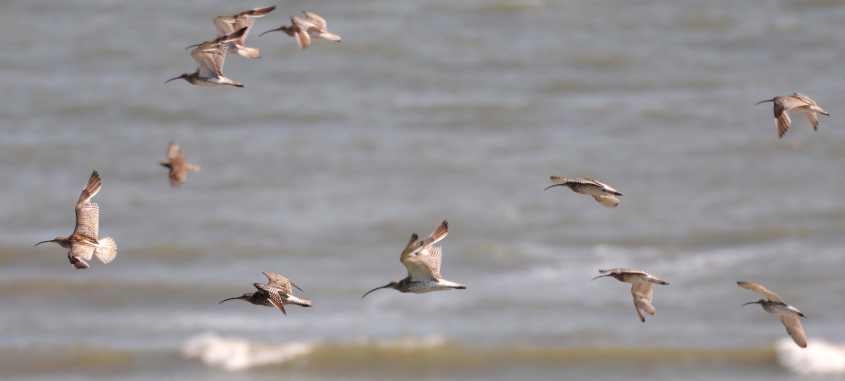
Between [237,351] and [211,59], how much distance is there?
13.3 feet

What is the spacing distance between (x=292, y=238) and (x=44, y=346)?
130 inches

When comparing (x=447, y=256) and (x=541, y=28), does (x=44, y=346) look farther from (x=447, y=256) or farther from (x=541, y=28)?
(x=541, y=28)

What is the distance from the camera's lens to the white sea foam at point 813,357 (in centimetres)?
1147

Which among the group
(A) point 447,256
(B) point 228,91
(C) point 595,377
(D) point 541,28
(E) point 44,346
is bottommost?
(E) point 44,346

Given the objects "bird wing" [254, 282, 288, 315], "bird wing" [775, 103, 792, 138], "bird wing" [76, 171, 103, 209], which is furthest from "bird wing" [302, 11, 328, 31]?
"bird wing" [775, 103, 792, 138]

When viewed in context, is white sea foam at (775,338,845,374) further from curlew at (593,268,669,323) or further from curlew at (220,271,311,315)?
curlew at (220,271,311,315)

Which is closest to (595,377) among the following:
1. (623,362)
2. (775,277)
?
(623,362)

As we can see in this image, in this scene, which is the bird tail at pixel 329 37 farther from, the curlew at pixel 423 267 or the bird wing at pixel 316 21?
the curlew at pixel 423 267

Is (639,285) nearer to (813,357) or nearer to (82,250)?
(82,250)

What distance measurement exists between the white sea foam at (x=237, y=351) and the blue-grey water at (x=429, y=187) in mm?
25

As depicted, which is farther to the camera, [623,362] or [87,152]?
[87,152]

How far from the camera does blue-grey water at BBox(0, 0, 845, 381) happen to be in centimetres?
1238

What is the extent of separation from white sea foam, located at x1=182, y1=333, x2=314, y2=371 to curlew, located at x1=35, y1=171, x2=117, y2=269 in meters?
4.05

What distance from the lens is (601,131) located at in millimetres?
16750
